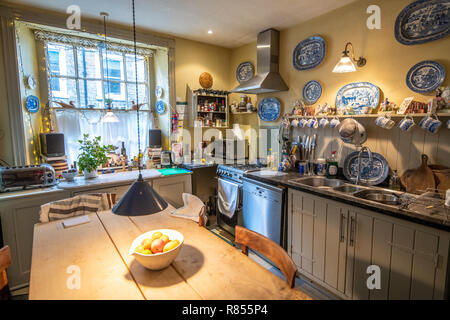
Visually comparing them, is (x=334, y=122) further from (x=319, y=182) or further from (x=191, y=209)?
(x=191, y=209)

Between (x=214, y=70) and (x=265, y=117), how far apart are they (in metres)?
1.24

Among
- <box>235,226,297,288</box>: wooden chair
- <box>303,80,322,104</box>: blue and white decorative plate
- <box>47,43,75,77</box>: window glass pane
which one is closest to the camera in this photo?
<box>235,226,297,288</box>: wooden chair

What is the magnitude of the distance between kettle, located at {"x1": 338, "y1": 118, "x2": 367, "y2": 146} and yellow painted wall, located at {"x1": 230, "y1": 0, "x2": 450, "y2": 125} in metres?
0.36

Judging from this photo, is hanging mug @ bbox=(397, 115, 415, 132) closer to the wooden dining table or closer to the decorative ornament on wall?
the wooden dining table

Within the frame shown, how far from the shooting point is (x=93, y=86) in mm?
3254

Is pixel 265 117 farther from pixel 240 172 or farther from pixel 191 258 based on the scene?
pixel 191 258

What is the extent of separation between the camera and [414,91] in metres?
2.09

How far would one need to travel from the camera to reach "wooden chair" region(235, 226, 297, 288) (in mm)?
1172

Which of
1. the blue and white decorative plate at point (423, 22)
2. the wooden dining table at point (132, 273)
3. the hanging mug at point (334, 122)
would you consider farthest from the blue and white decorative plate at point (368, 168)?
the wooden dining table at point (132, 273)

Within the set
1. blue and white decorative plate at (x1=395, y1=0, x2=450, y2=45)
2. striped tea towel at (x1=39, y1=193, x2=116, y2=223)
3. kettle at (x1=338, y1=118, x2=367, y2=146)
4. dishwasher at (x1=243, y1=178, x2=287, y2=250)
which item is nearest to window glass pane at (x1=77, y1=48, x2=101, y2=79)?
striped tea towel at (x1=39, y1=193, x2=116, y2=223)

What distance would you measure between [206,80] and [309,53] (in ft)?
5.42
